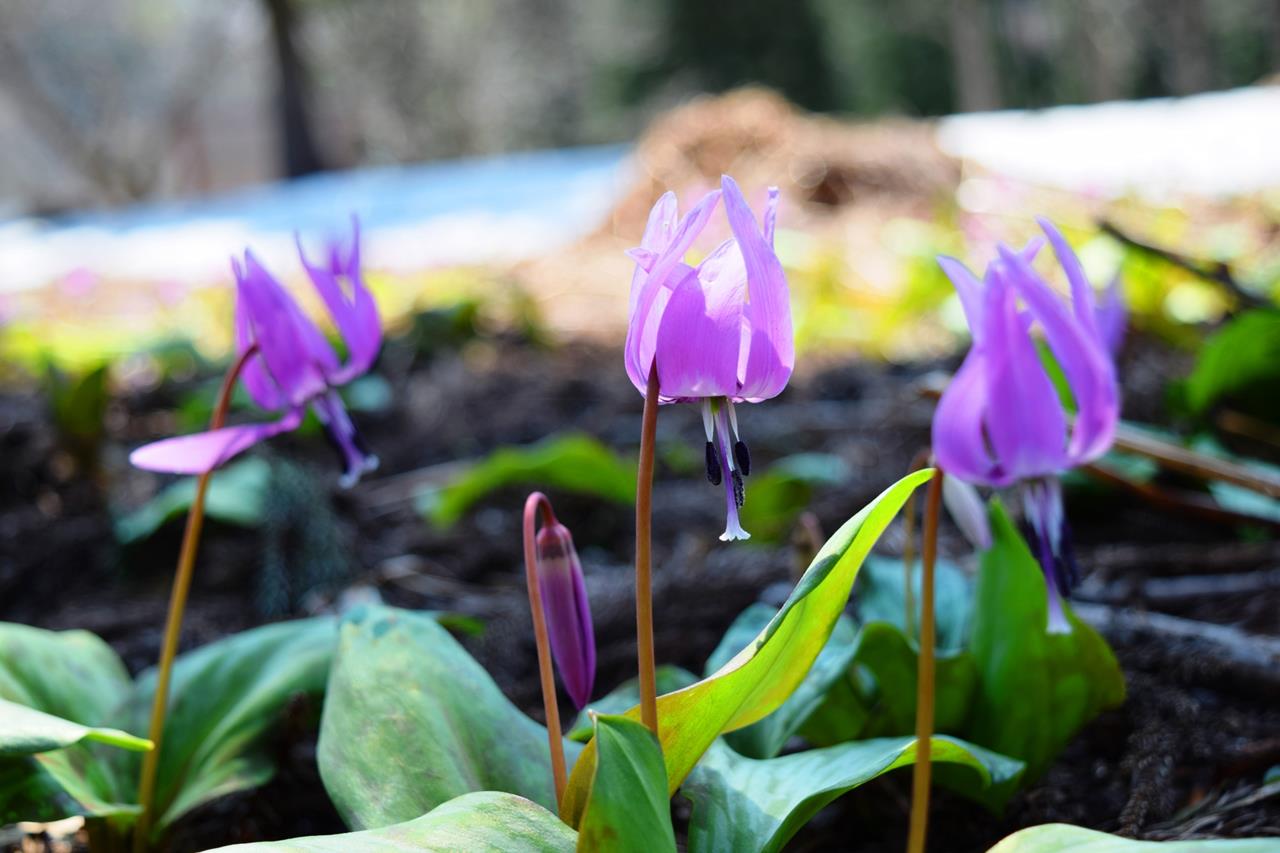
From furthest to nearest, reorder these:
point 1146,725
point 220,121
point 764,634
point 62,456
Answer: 1. point 220,121
2. point 62,456
3. point 1146,725
4. point 764,634

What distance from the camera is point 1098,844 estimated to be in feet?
2.35

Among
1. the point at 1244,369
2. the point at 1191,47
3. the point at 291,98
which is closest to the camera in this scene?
the point at 1244,369

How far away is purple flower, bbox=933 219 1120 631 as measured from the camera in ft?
2.51

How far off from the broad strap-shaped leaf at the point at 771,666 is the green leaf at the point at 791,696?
18cm

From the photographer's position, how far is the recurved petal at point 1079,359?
75cm

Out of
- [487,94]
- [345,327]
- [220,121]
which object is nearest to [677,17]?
[487,94]

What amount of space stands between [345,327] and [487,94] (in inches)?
1114

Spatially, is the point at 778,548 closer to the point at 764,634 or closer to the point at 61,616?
the point at 764,634

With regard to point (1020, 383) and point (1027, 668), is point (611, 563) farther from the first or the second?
point (1020, 383)

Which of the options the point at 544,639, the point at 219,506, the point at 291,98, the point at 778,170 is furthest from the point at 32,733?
the point at 291,98

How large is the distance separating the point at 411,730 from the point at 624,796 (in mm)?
305

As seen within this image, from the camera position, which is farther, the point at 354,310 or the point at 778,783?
the point at 354,310

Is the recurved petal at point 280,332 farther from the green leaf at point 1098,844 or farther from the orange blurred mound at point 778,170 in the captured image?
the orange blurred mound at point 778,170

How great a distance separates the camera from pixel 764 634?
0.79 m
